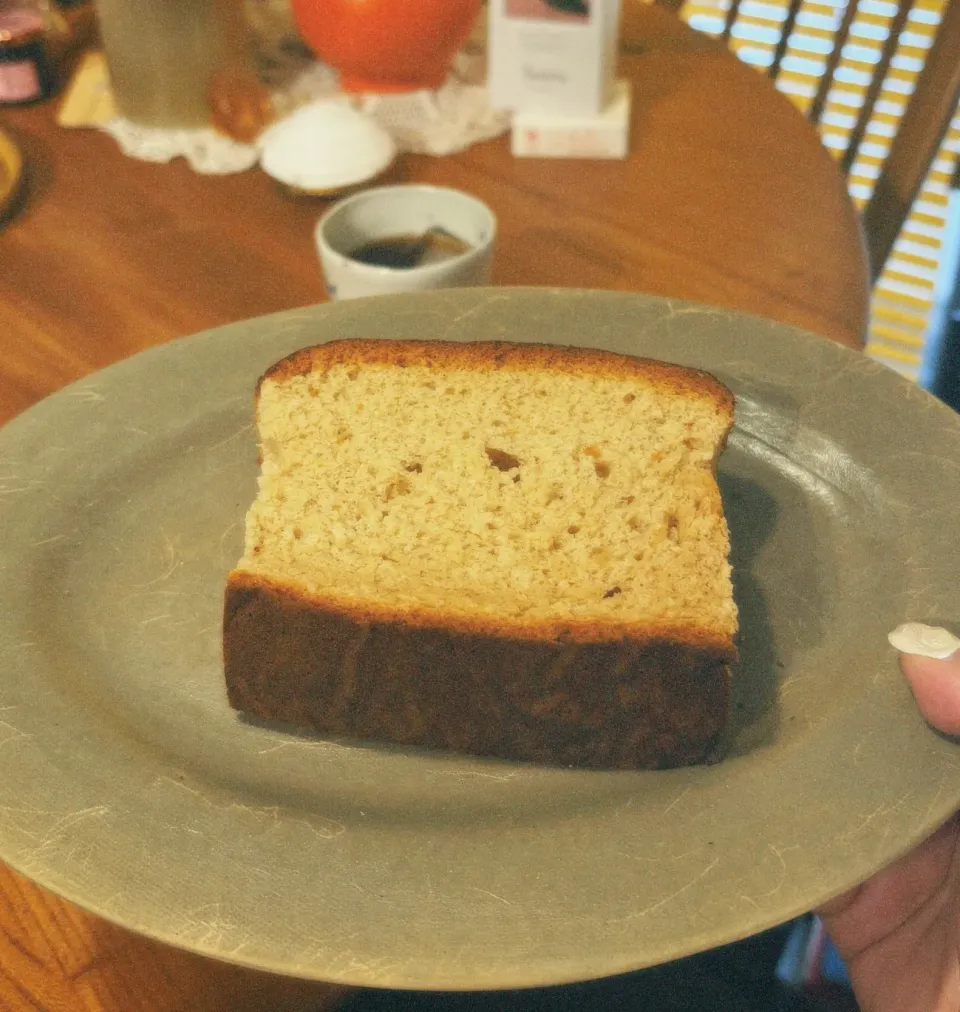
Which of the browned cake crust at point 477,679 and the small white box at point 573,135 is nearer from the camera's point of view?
the browned cake crust at point 477,679

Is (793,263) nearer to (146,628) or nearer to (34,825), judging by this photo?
(146,628)

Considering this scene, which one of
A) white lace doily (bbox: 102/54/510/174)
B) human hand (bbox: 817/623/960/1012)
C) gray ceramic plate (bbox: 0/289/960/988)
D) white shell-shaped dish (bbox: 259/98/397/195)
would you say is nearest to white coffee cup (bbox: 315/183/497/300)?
gray ceramic plate (bbox: 0/289/960/988)

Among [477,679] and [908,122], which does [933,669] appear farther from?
[908,122]

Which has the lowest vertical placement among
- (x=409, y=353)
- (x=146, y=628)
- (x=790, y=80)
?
(x=790, y=80)

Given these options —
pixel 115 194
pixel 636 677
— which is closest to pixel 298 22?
pixel 115 194

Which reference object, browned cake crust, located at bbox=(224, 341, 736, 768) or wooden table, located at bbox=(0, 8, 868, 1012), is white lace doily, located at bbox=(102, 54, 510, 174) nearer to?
wooden table, located at bbox=(0, 8, 868, 1012)

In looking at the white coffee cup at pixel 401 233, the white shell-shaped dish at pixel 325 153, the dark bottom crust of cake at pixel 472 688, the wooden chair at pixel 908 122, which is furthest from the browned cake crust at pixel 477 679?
the wooden chair at pixel 908 122

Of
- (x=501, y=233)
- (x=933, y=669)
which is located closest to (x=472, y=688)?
(x=933, y=669)

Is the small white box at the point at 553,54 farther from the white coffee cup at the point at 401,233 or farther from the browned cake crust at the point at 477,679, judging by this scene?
the browned cake crust at the point at 477,679
